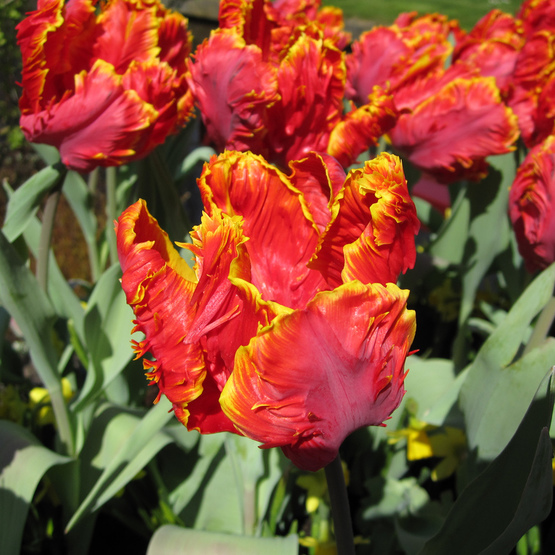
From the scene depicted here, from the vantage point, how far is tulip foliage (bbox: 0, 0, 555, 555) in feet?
1.43

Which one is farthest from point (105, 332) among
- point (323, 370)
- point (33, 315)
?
point (323, 370)

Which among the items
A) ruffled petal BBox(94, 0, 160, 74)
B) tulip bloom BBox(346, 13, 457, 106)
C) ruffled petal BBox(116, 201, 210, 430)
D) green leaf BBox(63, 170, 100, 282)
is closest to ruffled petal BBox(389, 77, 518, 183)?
tulip bloom BBox(346, 13, 457, 106)

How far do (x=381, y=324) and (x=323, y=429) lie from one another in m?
0.10

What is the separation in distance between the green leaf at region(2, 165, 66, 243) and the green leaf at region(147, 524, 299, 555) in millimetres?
503

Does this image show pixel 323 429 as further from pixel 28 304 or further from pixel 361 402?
pixel 28 304

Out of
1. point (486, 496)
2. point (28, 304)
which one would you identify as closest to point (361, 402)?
point (486, 496)

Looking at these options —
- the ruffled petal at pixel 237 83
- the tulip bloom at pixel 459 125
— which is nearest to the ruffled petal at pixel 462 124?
the tulip bloom at pixel 459 125

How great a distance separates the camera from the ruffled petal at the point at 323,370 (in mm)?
382

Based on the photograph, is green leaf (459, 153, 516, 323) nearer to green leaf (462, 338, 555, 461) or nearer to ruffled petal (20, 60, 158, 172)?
green leaf (462, 338, 555, 461)

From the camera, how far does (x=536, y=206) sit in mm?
824

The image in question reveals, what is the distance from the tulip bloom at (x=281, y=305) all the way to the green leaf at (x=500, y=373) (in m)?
0.40

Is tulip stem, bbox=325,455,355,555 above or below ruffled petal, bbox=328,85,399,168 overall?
below

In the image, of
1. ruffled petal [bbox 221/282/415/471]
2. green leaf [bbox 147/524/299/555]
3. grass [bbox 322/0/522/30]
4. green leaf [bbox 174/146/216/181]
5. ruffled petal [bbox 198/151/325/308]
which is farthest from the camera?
grass [bbox 322/0/522/30]

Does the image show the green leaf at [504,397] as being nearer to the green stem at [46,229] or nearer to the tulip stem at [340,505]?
the tulip stem at [340,505]
